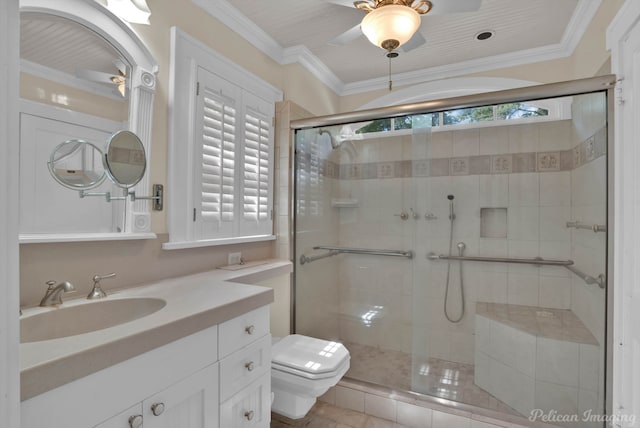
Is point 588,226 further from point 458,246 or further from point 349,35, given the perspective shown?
point 349,35

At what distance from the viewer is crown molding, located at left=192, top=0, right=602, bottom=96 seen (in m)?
2.02

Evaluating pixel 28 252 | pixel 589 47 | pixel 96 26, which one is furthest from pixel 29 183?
pixel 589 47

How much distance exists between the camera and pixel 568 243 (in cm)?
220

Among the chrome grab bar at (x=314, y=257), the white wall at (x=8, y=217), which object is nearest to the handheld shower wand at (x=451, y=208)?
the chrome grab bar at (x=314, y=257)

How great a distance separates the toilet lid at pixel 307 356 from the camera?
167 cm

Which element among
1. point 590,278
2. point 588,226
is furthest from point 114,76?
point 590,278

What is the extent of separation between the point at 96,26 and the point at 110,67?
0.16 metres

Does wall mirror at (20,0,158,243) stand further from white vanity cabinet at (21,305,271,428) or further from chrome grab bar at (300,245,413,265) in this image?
chrome grab bar at (300,245,413,265)

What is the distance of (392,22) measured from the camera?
5.24 feet

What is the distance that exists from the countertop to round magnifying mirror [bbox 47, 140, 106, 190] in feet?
1.56

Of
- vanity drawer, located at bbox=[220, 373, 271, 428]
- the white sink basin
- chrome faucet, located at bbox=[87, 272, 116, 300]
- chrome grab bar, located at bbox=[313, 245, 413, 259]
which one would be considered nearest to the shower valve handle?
chrome grab bar, located at bbox=[313, 245, 413, 259]

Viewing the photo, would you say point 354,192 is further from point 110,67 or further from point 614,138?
point 110,67

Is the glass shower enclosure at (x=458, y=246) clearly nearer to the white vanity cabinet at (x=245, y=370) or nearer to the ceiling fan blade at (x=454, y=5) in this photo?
the ceiling fan blade at (x=454, y=5)

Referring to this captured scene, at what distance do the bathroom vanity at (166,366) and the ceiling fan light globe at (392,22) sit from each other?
4.66 ft
